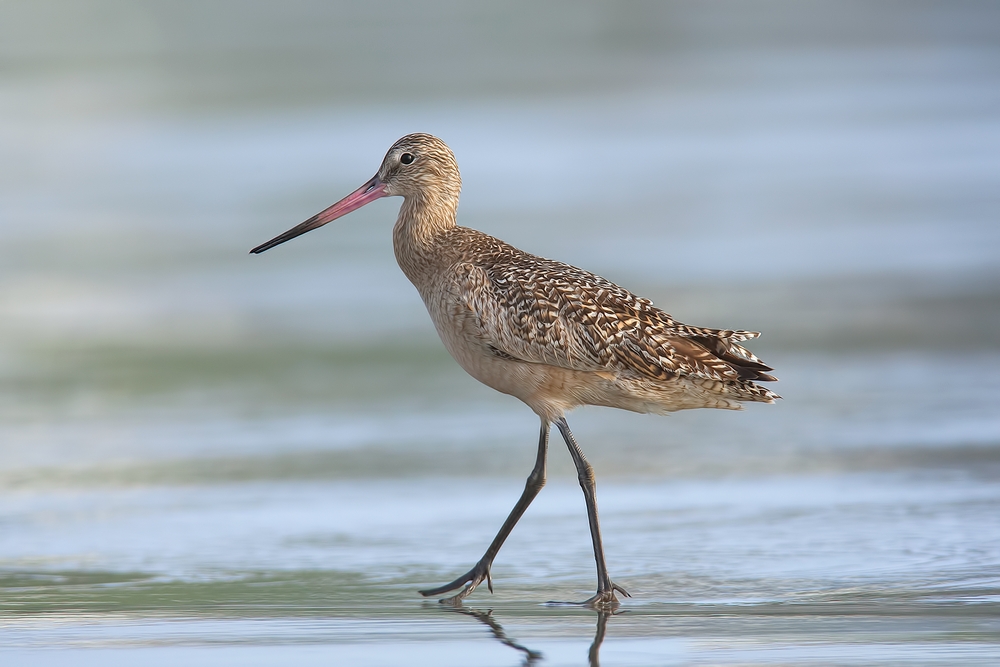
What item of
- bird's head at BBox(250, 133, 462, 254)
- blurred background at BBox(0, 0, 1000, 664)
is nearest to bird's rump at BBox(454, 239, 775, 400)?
bird's head at BBox(250, 133, 462, 254)

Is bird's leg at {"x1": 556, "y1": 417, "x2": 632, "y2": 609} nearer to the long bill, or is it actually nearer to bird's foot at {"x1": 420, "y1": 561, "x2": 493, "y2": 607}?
bird's foot at {"x1": 420, "y1": 561, "x2": 493, "y2": 607}

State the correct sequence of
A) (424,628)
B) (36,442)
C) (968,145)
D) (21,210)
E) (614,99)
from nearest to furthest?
(424,628)
(36,442)
(21,210)
(968,145)
(614,99)

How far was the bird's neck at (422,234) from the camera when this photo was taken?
6.23m

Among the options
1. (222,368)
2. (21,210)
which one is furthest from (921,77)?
(222,368)

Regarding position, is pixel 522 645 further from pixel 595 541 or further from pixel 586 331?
pixel 586 331

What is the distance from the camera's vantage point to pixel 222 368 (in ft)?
33.8

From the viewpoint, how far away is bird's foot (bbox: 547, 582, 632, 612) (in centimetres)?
529

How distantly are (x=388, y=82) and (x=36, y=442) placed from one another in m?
14.2

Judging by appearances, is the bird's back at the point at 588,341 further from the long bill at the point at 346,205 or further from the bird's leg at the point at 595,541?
the long bill at the point at 346,205

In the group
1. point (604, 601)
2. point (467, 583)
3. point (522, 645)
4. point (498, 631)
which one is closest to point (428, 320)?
point (467, 583)

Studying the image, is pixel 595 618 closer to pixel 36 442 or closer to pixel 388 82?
pixel 36 442

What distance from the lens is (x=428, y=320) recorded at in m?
11.5

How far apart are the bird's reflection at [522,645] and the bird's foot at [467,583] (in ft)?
0.52

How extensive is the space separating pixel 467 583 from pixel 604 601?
57 cm
